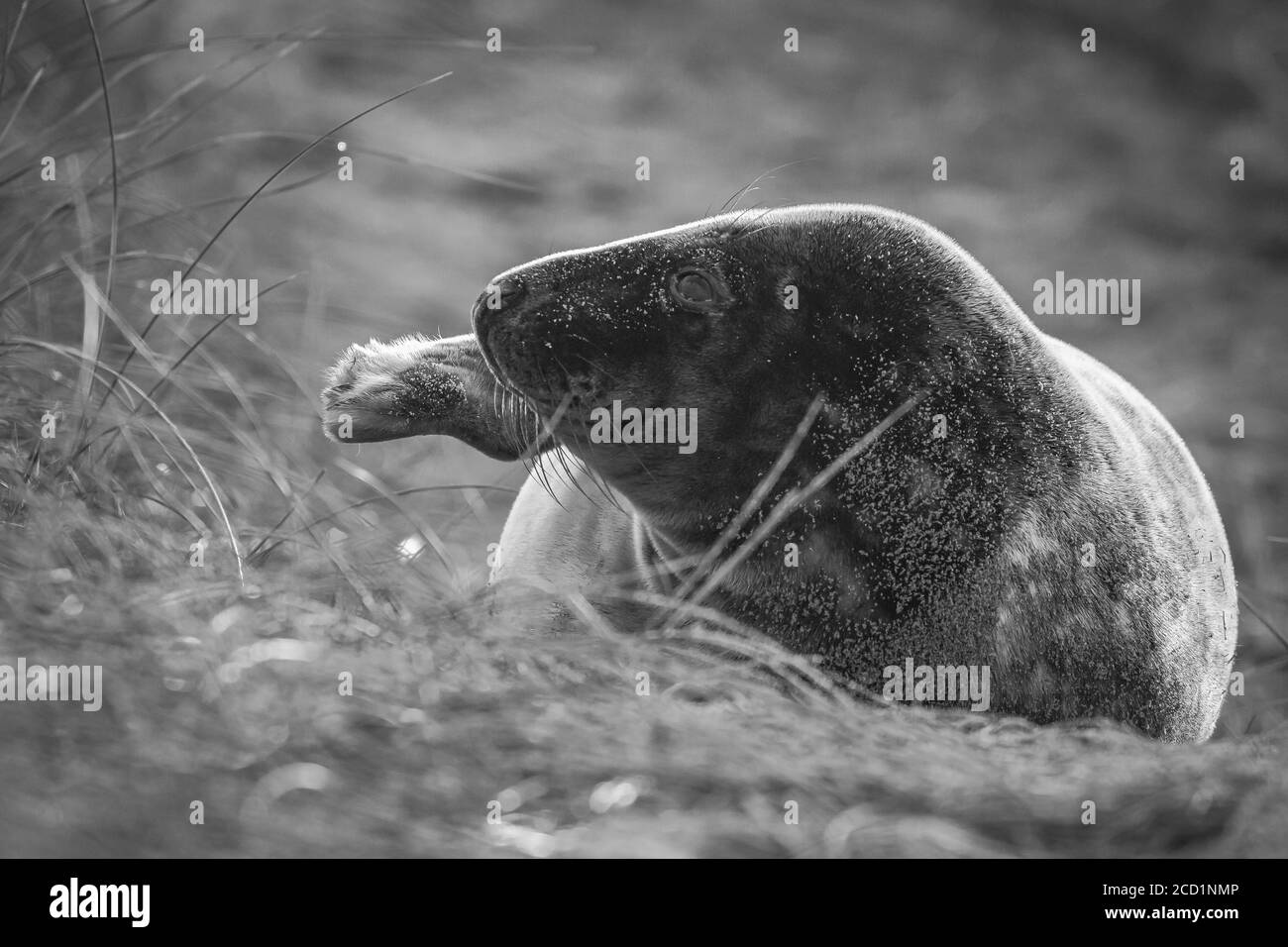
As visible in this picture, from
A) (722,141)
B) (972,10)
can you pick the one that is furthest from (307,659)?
(972,10)

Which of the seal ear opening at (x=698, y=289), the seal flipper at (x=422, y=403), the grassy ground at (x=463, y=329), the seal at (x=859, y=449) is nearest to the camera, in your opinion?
the grassy ground at (x=463, y=329)

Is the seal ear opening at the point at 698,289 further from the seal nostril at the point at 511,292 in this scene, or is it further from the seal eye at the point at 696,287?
the seal nostril at the point at 511,292

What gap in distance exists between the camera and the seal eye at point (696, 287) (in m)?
3.67

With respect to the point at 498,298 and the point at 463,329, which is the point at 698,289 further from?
the point at 463,329

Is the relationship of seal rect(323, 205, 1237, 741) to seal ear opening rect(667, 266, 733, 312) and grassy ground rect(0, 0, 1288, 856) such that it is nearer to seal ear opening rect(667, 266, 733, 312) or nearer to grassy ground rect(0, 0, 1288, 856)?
seal ear opening rect(667, 266, 733, 312)

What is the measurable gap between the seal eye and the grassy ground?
85 cm

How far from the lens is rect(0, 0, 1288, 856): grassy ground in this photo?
255 cm

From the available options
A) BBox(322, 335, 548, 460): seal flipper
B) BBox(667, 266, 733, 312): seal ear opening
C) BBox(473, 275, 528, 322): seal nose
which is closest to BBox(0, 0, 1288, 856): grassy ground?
BBox(322, 335, 548, 460): seal flipper

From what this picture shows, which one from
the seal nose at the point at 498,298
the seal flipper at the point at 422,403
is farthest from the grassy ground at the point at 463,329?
the seal nose at the point at 498,298

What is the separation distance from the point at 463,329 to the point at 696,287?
4859 millimetres

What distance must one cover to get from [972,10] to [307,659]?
36.7 feet

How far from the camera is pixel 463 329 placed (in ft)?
27.5

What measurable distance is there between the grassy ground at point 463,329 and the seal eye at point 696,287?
2.80ft
